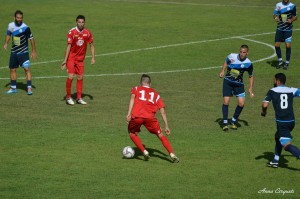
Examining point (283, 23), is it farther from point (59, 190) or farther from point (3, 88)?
point (59, 190)

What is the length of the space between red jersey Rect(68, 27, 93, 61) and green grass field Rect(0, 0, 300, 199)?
68.0 inches

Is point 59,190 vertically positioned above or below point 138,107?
below

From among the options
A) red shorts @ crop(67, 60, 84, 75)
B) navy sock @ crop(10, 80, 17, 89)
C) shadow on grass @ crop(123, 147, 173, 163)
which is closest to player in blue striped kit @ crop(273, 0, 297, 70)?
red shorts @ crop(67, 60, 84, 75)

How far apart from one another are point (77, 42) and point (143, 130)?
455 centimetres

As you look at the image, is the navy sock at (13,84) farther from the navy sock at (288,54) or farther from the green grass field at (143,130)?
the navy sock at (288,54)

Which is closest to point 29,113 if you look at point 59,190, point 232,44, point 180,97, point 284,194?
point 180,97

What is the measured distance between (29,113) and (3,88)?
13.0ft

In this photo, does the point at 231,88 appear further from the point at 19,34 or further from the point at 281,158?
the point at 19,34

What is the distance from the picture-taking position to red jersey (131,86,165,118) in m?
16.9

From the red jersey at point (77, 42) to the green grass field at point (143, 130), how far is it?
1727mm

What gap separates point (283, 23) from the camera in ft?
97.1

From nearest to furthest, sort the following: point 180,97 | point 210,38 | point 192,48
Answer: point 180,97 < point 192,48 < point 210,38

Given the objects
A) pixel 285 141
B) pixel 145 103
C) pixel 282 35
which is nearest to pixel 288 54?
pixel 282 35

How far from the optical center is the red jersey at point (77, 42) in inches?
904
